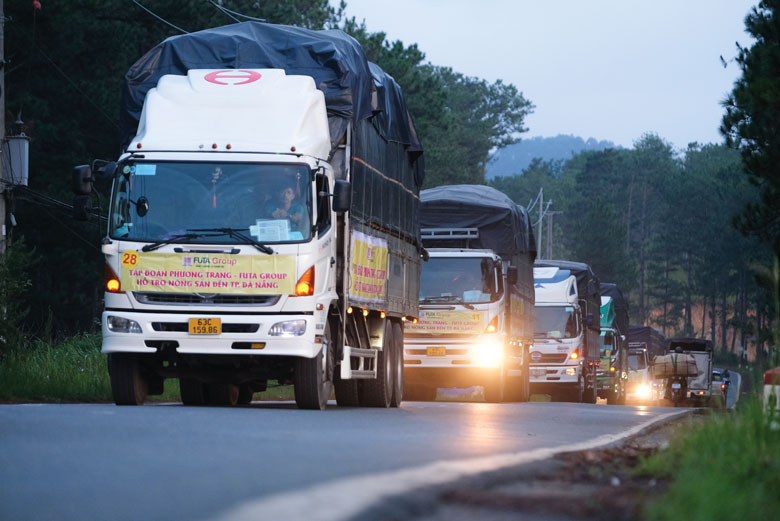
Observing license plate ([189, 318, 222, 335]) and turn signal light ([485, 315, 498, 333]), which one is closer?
license plate ([189, 318, 222, 335])

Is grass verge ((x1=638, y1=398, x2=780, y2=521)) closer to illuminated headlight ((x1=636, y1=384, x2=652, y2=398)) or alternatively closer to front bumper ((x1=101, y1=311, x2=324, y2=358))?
front bumper ((x1=101, y1=311, x2=324, y2=358))

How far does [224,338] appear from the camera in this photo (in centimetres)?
1478

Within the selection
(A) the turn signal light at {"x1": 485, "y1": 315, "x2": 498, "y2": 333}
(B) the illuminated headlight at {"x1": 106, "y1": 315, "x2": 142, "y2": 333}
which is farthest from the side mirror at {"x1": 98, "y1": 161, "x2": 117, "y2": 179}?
(A) the turn signal light at {"x1": 485, "y1": 315, "x2": 498, "y2": 333}

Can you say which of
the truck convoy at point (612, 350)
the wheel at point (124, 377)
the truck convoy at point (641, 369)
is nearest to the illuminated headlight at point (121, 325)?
the wheel at point (124, 377)

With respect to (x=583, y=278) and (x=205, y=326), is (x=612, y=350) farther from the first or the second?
(x=205, y=326)

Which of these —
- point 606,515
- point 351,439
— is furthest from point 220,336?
point 606,515

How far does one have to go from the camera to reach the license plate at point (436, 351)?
26094 mm

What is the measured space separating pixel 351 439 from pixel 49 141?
1487 inches

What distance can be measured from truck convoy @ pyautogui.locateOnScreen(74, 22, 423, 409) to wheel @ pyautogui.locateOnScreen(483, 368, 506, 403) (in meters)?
9.25

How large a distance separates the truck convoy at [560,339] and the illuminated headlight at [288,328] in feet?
65.6

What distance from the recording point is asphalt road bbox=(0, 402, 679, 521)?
21.2 feet

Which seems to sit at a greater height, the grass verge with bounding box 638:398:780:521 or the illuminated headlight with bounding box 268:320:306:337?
the illuminated headlight with bounding box 268:320:306:337

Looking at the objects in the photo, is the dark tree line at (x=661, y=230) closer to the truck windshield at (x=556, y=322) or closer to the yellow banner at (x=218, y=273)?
the truck windshield at (x=556, y=322)

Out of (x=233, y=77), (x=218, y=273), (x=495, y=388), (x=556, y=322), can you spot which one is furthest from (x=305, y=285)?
(x=556, y=322)
